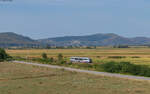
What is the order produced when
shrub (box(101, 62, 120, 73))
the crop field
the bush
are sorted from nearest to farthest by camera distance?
1. the bush
2. shrub (box(101, 62, 120, 73))
3. the crop field

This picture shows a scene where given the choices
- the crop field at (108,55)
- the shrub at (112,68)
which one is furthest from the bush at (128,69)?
the crop field at (108,55)

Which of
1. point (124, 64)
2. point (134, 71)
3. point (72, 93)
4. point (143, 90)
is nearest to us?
point (72, 93)

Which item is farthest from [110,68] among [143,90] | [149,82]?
[143,90]

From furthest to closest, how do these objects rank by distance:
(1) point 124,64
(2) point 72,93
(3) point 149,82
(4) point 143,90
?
(1) point 124,64 < (3) point 149,82 < (4) point 143,90 < (2) point 72,93

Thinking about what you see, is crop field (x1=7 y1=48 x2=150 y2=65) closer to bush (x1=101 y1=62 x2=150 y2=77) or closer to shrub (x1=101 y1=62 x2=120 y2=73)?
shrub (x1=101 y1=62 x2=120 y2=73)

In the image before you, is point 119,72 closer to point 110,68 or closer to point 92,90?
point 110,68

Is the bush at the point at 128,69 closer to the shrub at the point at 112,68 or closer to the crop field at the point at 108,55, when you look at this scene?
the shrub at the point at 112,68

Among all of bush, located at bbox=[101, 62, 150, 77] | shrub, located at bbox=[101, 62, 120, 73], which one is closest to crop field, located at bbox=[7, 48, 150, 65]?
shrub, located at bbox=[101, 62, 120, 73]

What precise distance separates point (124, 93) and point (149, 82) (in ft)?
25.4

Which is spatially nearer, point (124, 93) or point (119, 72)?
point (124, 93)

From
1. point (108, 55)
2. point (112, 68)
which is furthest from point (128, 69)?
point (108, 55)

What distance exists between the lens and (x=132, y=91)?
22.2m

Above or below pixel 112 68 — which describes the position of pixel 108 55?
below

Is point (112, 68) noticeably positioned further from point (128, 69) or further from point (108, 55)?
point (108, 55)
